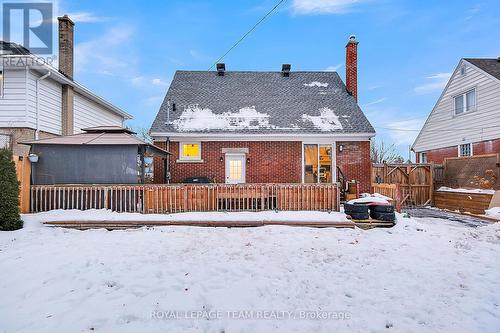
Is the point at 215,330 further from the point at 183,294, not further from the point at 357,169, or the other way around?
the point at 357,169

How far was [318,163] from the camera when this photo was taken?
14.1m

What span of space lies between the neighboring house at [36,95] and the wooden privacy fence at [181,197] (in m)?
4.28

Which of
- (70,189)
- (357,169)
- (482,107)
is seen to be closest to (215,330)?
(70,189)

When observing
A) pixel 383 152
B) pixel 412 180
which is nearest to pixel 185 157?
pixel 412 180

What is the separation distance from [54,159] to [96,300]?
25.8ft

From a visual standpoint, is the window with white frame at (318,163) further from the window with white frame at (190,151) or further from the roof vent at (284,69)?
the roof vent at (284,69)

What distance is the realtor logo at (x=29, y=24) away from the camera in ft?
41.9

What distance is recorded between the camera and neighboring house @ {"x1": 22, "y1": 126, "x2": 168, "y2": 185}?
31.7 feet

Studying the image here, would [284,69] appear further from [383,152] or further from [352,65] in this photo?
[383,152]

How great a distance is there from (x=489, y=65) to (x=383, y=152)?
1122 inches

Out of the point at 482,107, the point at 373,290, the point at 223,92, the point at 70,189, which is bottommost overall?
the point at 373,290

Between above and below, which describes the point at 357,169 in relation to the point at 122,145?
below

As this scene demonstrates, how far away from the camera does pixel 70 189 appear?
8.90 m

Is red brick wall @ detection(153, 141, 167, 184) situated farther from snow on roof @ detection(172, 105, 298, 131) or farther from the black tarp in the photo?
the black tarp
